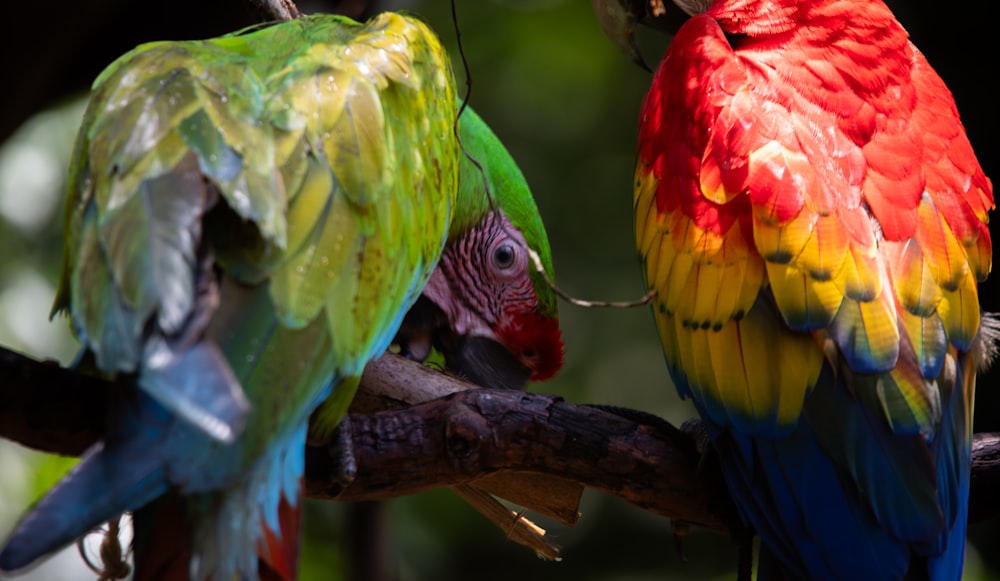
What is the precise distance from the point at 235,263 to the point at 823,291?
740 millimetres

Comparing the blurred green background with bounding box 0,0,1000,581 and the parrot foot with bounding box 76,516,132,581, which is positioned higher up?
the parrot foot with bounding box 76,516,132,581

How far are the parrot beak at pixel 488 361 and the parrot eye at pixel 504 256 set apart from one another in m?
0.15

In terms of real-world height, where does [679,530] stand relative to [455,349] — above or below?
above

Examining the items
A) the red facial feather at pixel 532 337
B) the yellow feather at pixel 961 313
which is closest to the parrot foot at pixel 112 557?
the red facial feather at pixel 532 337

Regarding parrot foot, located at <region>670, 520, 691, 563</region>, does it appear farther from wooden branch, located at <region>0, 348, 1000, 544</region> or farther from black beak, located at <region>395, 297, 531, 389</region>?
black beak, located at <region>395, 297, 531, 389</region>

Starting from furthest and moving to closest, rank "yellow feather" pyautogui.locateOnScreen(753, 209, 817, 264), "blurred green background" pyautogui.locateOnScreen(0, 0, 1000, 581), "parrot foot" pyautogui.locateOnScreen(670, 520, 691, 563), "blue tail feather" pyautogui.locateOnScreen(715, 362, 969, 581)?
"blurred green background" pyautogui.locateOnScreen(0, 0, 1000, 581), "parrot foot" pyautogui.locateOnScreen(670, 520, 691, 563), "yellow feather" pyautogui.locateOnScreen(753, 209, 817, 264), "blue tail feather" pyautogui.locateOnScreen(715, 362, 969, 581)

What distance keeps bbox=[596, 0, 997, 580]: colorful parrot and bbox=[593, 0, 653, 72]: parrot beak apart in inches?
20.7

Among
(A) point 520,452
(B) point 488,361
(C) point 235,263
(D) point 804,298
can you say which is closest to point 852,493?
(D) point 804,298

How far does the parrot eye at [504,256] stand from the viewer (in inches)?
85.4

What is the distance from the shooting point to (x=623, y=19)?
222 centimetres

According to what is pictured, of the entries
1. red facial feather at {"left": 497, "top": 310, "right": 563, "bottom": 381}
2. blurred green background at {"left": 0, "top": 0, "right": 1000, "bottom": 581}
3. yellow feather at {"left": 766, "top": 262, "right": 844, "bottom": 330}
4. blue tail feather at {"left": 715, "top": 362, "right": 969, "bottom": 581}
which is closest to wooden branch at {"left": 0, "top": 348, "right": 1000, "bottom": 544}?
blue tail feather at {"left": 715, "top": 362, "right": 969, "bottom": 581}

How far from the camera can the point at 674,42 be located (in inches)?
69.6

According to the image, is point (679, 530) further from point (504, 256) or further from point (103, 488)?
point (103, 488)

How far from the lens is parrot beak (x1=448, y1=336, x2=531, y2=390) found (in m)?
2.13
